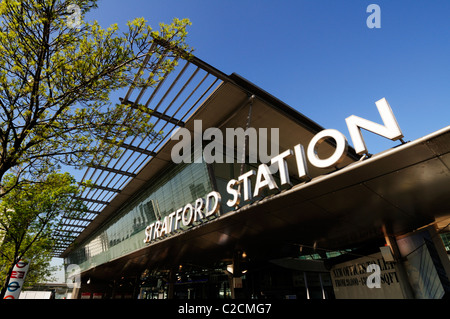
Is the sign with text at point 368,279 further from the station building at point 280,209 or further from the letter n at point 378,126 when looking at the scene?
the letter n at point 378,126

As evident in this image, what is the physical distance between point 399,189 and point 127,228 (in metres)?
24.8

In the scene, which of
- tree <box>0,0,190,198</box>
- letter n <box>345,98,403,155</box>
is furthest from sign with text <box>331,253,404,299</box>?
tree <box>0,0,190,198</box>

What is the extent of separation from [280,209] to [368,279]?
5838 millimetres

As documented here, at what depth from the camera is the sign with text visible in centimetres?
948

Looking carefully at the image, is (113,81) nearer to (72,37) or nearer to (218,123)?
(72,37)

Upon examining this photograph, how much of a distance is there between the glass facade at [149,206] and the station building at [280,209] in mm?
122

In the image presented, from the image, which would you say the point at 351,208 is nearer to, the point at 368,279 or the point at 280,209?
the point at 280,209

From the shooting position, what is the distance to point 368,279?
404 inches

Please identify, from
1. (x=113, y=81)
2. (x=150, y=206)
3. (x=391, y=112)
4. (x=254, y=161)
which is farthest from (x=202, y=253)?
(x=391, y=112)

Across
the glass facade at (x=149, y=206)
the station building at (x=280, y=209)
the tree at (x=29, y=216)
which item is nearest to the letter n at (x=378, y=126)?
the station building at (x=280, y=209)

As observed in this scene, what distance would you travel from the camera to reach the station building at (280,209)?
653 centimetres

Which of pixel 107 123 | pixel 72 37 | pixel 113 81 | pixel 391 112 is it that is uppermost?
pixel 72 37

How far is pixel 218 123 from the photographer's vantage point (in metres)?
14.7

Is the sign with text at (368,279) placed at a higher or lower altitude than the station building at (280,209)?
lower
